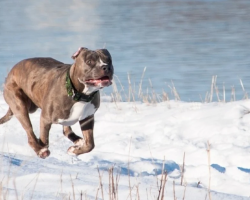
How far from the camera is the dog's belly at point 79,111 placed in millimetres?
6566

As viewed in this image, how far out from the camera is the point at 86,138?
705cm

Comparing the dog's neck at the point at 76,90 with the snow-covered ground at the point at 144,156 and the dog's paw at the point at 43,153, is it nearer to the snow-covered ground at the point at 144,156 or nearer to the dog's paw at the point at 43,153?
the snow-covered ground at the point at 144,156

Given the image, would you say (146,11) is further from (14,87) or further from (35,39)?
(14,87)

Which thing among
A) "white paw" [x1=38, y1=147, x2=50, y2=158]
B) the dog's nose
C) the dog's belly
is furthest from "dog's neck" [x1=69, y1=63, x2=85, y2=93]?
"white paw" [x1=38, y1=147, x2=50, y2=158]

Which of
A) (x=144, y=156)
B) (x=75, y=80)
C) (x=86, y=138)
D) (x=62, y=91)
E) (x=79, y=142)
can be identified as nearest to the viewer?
(x=75, y=80)

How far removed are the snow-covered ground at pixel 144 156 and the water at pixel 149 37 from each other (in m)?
3.64

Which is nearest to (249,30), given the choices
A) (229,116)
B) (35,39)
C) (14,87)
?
(35,39)

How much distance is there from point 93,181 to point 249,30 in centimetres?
2301

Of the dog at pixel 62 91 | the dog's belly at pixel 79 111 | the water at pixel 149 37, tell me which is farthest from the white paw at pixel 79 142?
the water at pixel 149 37

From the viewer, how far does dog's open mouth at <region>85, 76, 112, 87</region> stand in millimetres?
6038

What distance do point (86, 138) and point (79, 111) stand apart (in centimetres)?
53

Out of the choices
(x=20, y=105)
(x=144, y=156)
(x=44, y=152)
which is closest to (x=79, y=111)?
(x=44, y=152)

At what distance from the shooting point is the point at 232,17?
106ft

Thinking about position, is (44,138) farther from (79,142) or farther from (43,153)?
(79,142)
